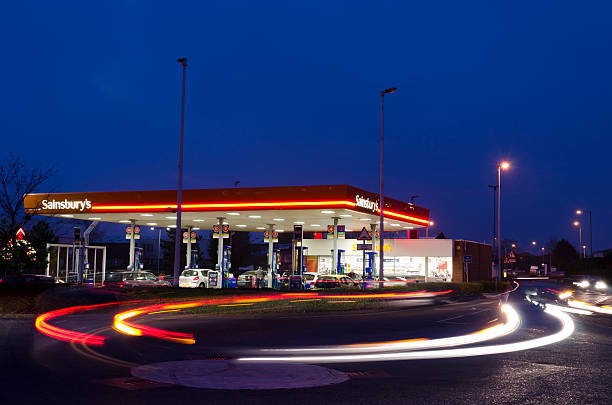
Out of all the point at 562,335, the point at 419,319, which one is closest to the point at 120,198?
the point at 419,319

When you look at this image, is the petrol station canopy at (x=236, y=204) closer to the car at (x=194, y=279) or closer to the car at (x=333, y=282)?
the car at (x=194, y=279)

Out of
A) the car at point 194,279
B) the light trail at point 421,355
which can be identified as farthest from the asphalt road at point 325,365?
the car at point 194,279

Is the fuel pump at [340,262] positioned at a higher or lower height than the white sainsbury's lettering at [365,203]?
lower

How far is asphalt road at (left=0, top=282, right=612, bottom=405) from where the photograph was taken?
763 cm

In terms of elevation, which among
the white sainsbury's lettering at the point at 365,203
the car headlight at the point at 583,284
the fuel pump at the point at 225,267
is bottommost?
the car headlight at the point at 583,284

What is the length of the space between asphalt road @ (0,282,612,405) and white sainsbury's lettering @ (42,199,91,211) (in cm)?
2652

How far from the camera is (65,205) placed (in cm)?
4325

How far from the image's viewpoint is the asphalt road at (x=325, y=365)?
25.0 ft

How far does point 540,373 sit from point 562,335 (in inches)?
265

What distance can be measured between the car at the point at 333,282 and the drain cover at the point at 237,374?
30.3 metres

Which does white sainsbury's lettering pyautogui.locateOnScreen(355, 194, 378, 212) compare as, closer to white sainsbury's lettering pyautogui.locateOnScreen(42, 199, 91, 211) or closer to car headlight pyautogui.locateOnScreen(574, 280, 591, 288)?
white sainsbury's lettering pyautogui.locateOnScreen(42, 199, 91, 211)

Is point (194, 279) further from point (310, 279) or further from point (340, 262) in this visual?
point (340, 262)

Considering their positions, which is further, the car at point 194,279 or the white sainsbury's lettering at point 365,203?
the car at point 194,279

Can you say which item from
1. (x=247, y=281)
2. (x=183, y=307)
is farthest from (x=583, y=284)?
(x=183, y=307)
